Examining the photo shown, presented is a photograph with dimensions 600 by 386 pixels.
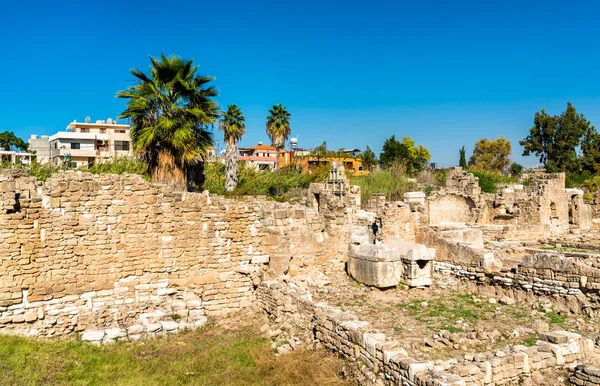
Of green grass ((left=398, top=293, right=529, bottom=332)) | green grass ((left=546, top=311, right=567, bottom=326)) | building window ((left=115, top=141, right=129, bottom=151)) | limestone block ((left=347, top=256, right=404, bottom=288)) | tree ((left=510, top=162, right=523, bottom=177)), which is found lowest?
green grass ((left=546, top=311, right=567, bottom=326))

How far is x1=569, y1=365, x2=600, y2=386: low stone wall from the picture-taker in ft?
18.3

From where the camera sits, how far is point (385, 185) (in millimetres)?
31656

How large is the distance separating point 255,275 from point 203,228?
147 centimetres

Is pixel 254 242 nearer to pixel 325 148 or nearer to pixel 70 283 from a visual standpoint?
pixel 70 283

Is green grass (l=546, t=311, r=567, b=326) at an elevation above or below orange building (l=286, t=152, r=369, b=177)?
below

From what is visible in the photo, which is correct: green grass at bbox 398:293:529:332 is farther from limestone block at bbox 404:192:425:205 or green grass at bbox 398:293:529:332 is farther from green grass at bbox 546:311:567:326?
limestone block at bbox 404:192:425:205

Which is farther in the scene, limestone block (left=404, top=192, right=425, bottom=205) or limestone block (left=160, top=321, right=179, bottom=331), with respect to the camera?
limestone block (left=404, top=192, right=425, bottom=205)

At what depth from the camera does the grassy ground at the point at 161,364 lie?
6.18 metres

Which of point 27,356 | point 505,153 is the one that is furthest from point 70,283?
point 505,153

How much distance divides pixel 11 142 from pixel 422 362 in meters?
59.8

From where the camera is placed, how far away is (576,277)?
8.63m

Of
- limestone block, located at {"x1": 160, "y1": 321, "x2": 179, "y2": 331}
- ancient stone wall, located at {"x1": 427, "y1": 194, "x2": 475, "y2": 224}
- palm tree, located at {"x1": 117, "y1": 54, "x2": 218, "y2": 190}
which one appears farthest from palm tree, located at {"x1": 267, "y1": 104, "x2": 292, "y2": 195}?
limestone block, located at {"x1": 160, "y1": 321, "x2": 179, "y2": 331}

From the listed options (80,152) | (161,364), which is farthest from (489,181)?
(80,152)

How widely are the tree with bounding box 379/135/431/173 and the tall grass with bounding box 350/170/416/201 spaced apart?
2121cm
